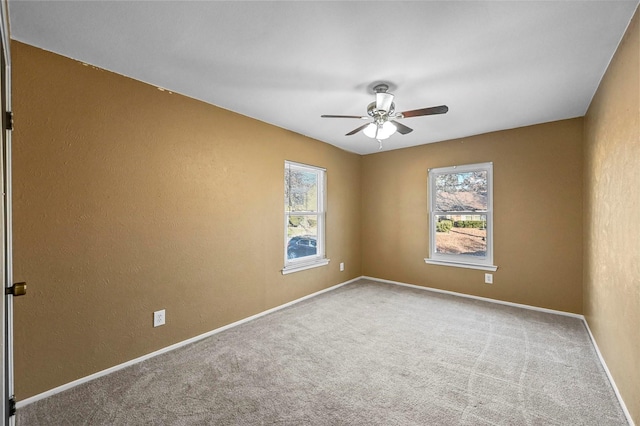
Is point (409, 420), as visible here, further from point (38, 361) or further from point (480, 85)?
point (480, 85)

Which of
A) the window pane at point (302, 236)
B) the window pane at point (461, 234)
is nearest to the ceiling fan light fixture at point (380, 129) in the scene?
the window pane at point (302, 236)

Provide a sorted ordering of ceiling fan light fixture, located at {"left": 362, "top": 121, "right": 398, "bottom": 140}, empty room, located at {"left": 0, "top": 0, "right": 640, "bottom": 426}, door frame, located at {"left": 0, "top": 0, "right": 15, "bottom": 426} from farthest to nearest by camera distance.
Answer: ceiling fan light fixture, located at {"left": 362, "top": 121, "right": 398, "bottom": 140}, empty room, located at {"left": 0, "top": 0, "right": 640, "bottom": 426}, door frame, located at {"left": 0, "top": 0, "right": 15, "bottom": 426}

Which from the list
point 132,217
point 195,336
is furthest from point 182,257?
point 195,336

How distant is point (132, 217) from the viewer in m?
2.32

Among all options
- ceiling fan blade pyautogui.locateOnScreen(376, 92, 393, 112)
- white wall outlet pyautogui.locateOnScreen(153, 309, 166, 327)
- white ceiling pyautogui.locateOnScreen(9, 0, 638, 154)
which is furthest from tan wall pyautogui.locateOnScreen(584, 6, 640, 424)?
white wall outlet pyautogui.locateOnScreen(153, 309, 166, 327)

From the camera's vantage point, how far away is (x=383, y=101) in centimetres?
238

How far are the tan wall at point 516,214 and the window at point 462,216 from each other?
9cm

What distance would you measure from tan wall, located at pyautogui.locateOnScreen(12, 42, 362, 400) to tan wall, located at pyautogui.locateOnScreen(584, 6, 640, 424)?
3.03 metres

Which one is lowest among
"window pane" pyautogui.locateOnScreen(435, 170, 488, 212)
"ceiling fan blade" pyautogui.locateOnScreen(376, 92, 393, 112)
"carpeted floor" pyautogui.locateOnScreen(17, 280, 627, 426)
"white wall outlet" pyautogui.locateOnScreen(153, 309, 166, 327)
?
"carpeted floor" pyautogui.locateOnScreen(17, 280, 627, 426)

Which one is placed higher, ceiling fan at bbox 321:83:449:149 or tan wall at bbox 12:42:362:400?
ceiling fan at bbox 321:83:449:149

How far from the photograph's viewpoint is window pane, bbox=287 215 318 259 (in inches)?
154

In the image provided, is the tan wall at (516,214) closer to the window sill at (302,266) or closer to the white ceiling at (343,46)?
the white ceiling at (343,46)

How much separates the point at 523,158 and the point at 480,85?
1.75m

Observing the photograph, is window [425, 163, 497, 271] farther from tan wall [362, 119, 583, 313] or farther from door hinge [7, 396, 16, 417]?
door hinge [7, 396, 16, 417]
